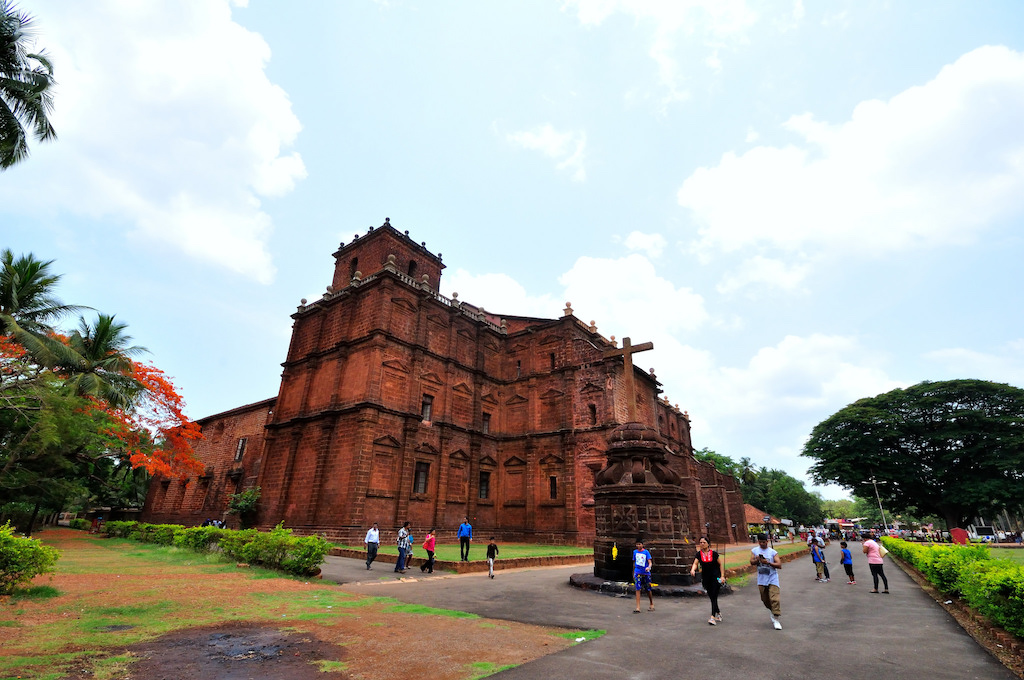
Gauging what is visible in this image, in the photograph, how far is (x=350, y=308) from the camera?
26203 mm

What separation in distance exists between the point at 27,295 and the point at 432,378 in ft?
57.4

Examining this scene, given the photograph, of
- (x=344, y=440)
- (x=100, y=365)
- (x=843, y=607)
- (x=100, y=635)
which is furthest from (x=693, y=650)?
Result: (x=100, y=365)

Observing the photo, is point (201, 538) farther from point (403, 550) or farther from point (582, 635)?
point (582, 635)

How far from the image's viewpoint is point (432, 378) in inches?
1034

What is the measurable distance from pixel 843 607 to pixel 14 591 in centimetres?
1588

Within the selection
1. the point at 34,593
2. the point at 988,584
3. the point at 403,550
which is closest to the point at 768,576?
the point at 988,584

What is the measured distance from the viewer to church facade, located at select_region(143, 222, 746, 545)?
22.6 metres

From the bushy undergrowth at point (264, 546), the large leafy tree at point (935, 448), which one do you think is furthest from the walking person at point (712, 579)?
the large leafy tree at point (935, 448)

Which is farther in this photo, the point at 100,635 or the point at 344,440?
the point at 344,440

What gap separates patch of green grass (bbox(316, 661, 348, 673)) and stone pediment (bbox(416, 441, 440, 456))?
19494mm

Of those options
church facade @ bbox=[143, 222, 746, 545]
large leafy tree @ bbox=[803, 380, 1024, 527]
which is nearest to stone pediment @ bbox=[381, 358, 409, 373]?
church facade @ bbox=[143, 222, 746, 545]

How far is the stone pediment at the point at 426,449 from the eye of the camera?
24.4 m

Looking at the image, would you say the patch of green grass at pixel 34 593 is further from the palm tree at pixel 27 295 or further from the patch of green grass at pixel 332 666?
the palm tree at pixel 27 295

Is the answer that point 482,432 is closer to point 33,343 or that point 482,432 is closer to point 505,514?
point 505,514
